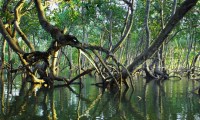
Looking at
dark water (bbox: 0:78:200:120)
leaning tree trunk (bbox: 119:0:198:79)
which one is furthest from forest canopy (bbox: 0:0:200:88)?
dark water (bbox: 0:78:200:120)

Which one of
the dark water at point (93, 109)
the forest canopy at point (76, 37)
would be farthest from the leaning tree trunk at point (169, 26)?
the dark water at point (93, 109)

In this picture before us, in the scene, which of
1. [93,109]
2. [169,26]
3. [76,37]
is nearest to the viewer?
[93,109]

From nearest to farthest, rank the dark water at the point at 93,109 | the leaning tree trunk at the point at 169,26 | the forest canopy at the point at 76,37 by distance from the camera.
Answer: the dark water at the point at 93,109 < the leaning tree trunk at the point at 169,26 < the forest canopy at the point at 76,37

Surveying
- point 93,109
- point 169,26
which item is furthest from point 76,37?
point 93,109

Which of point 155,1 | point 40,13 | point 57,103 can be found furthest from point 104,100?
point 155,1

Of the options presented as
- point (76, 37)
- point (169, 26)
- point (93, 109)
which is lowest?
point (93, 109)

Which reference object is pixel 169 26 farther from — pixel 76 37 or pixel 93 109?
pixel 76 37

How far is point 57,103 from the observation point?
33.7 ft

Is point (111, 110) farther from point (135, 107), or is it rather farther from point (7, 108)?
point (7, 108)

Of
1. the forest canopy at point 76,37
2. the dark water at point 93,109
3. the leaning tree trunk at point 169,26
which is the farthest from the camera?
the forest canopy at point 76,37

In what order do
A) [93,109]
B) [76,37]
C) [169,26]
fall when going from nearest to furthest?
[93,109]
[169,26]
[76,37]

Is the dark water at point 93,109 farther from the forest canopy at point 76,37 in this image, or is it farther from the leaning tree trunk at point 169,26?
the leaning tree trunk at point 169,26

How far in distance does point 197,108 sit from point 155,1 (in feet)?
54.6

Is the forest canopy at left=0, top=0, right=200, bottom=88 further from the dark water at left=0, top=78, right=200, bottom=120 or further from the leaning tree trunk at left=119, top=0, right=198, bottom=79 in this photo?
the dark water at left=0, top=78, right=200, bottom=120
